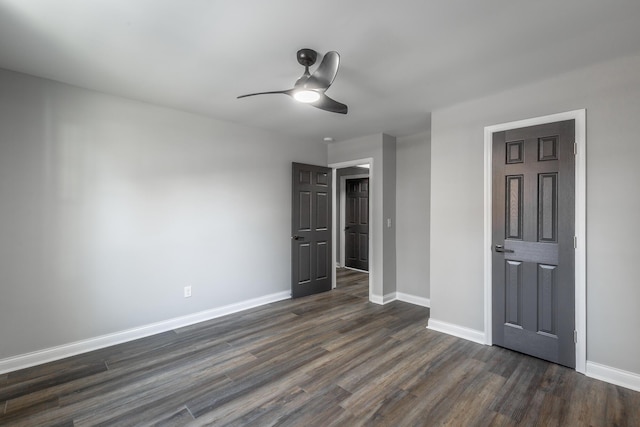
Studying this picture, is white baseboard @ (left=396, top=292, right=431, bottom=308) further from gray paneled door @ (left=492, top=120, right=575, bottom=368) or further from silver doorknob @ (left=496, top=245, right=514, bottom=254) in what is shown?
silver doorknob @ (left=496, top=245, right=514, bottom=254)

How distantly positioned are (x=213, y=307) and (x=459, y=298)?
9.67 feet

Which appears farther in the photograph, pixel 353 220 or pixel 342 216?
pixel 342 216

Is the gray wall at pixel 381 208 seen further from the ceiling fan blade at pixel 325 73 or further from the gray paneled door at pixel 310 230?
the ceiling fan blade at pixel 325 73

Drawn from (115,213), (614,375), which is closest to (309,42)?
(115,213)

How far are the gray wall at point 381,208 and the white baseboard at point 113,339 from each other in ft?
5.64

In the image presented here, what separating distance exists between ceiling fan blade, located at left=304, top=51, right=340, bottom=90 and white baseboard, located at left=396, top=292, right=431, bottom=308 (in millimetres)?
3376

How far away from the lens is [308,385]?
7.61ft

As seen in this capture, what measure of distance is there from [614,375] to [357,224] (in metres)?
4.97

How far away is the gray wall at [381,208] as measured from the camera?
4391 mm

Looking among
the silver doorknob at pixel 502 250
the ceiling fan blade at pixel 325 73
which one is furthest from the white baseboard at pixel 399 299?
the ceiling fan blade at pixel 325 73

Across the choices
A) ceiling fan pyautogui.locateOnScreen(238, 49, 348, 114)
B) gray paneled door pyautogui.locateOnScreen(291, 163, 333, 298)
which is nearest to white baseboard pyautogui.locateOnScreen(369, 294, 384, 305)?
gray paneled door pyautogui.locateOnScreen(291, 163, 333, 298)

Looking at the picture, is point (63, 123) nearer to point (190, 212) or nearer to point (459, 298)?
point (190, 212)

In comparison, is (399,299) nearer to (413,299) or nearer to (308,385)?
(413,299)

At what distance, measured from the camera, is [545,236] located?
8.73 ft
